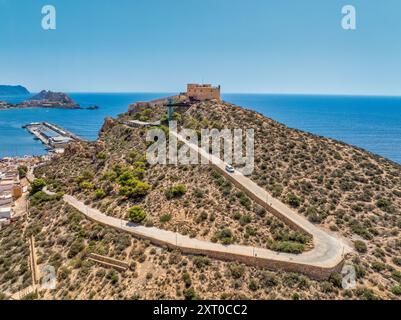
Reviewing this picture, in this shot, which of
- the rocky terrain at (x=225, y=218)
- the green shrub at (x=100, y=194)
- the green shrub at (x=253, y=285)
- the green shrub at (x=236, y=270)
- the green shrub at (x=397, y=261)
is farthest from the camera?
the green shrub at (x=100, y=194)

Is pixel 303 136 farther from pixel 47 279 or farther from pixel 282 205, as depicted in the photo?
pixel 47 279

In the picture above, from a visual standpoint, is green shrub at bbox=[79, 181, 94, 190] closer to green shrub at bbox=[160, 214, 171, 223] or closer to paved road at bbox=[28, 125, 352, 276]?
paved road at bbox=[28, 125, 352, 276]

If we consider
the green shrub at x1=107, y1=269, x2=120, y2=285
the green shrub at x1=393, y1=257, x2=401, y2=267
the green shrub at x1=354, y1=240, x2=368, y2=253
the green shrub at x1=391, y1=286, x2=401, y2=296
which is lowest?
the green shrub at x1=107, y1=269, x2=120, y2=285

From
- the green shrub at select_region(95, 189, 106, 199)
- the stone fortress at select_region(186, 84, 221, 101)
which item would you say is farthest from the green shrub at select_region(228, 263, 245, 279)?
the stone fortress at select_region(186, 84, 221, 101)

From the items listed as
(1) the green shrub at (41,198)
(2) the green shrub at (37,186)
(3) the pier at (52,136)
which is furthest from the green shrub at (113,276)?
(3) the pier at (52,136)

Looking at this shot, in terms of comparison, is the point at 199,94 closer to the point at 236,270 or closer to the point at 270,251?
the point at 270,251

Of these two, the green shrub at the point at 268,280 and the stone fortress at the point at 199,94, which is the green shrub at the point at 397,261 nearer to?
the green shrub at the point at 268,280
